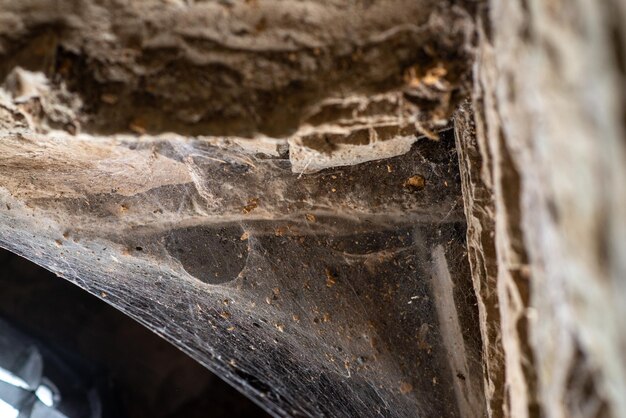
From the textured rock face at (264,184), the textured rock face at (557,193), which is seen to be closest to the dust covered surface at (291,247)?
the textured rock face at (264,184)

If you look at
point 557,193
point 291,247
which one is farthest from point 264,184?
point 557,193

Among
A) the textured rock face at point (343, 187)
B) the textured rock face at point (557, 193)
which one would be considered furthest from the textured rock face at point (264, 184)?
the textured rock face at point (557, 193)

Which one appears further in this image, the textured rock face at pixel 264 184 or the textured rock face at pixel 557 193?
the textured rock face at pixel 264 184

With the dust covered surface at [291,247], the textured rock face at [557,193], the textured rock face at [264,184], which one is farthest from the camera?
the dust covered surface at [291,247]

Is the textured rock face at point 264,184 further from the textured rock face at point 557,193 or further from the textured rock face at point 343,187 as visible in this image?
the textured rock face at point 557,193

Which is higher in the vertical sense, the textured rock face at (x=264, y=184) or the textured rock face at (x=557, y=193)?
the textured rock face at (x=264, y=184)

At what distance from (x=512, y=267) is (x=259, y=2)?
64cm

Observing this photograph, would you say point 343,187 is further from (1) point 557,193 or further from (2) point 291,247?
(1) point 557,193

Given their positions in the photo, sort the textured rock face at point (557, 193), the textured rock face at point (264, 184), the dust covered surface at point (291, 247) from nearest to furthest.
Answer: the textured rock face at point (557, 193) → the textured rock face at point (264, 184) → the dust covered surface at point (291, 247)

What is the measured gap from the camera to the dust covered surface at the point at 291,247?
1.33m

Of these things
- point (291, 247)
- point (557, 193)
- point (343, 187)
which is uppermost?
point (343, 187)

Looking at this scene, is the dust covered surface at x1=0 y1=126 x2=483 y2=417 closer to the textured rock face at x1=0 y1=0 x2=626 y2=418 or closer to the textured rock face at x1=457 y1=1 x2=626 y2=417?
the textured rock face at x1=0 y1=0 x2=626 y2=418

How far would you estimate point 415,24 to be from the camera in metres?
0.93

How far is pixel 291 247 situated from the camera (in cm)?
144
